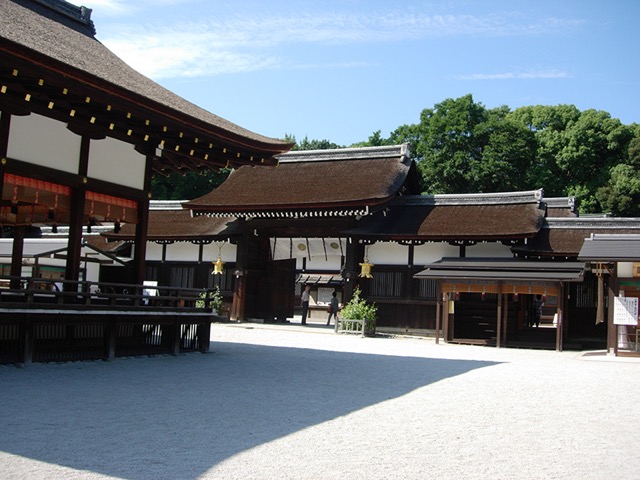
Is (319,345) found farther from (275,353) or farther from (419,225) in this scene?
(419,225)

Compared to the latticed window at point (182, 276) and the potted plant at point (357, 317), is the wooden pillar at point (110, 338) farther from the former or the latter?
the latticed window at point (182, 276)

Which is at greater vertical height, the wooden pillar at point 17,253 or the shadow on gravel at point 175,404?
the wooden pillar at point 17,253

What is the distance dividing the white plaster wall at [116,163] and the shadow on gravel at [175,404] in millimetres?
3302

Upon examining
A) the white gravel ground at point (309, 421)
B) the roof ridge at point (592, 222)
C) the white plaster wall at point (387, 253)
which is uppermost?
the roof ridge at point (592, 222)

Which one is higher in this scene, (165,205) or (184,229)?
(165,205)

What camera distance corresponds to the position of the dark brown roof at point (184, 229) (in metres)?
26.7

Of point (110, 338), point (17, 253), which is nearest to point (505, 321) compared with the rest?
point (110, 338)

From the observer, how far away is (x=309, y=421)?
744 cm

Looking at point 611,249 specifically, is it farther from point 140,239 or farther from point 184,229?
point 184,229

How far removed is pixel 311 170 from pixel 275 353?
14143 millimetres

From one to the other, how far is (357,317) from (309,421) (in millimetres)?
15520

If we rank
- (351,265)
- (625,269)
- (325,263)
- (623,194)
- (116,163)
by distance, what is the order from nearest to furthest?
(116,163) → (625,269) → (351,265) → (325,263) → (623,194)

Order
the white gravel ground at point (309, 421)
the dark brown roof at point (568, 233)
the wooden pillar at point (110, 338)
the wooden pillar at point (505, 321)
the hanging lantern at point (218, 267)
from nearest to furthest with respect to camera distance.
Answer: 1. the white gravel ground at point (309, 421)
2. the wooden pillar at point (110, 338)
3. the wooden pillar at point (505, 321)
4. the dark brown roof at point (568, 233)
5. the hanging lantern at point (218, 267)

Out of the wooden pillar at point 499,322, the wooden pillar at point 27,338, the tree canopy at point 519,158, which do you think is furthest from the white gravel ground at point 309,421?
the tree canopy at point 519,158
